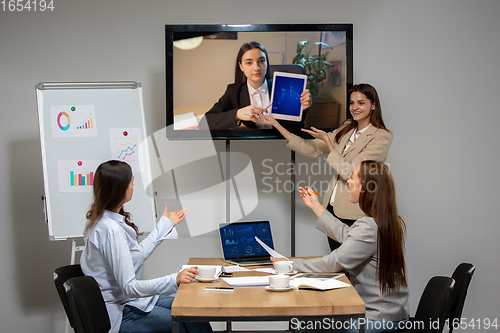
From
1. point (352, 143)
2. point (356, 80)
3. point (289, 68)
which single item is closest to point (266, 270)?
point (352, 143)

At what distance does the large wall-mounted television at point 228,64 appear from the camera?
2984 mm

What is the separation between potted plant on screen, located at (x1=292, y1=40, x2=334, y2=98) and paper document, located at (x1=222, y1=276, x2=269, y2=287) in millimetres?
1494

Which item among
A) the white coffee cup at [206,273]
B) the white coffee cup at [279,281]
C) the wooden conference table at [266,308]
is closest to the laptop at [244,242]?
the white coffee cup at [206,273]

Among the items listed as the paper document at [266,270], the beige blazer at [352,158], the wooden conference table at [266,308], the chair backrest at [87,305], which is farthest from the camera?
the beige blazer at [352,158]

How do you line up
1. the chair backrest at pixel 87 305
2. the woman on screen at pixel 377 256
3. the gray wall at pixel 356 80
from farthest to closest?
1. the gray wall at pixel 356 80
2. the woman on screen at pixel 377 256
3. the chair backrest at pixel 87 305

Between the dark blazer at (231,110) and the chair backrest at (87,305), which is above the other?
the dark blazer at (231,110)

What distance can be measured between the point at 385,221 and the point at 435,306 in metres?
0.38

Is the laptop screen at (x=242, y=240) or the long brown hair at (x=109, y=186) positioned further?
the laptop screen at (x=242, y=240)

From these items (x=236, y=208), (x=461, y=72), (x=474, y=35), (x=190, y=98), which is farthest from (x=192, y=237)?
(x=474, y=35)

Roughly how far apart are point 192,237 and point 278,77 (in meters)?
1.35

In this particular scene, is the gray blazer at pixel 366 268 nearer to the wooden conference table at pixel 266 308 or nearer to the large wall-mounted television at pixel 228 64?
the wooden conference table at pixel 266 308

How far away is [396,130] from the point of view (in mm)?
3443

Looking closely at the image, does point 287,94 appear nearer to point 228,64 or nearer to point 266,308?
point 228,64

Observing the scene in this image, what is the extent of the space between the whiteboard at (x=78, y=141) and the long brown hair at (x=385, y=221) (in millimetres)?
1506
